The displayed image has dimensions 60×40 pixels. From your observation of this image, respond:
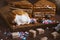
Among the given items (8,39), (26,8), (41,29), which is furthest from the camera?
(26,8)

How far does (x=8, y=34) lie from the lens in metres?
2.17

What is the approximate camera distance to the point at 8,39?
2070mm

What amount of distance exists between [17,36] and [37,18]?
0.62 m

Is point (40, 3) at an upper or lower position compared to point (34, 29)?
upper

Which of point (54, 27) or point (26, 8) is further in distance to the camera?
point (26, 8)

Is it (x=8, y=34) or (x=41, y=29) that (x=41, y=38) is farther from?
(x=8, y=34)

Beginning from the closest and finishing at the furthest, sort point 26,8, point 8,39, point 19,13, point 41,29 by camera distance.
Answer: point 8,39 < point 41,29 < point 19,13 < point 26,8

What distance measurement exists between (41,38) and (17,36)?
258 mm

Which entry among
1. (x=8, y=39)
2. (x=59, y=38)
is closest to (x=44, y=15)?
(x=59, y=38)

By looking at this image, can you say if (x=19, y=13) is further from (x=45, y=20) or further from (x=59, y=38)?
(x=59, y=38)

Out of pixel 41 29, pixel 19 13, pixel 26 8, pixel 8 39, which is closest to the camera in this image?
pixel 8 39

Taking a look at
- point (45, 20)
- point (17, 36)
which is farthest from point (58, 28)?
point (17, 36)

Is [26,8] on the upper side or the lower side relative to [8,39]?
upper

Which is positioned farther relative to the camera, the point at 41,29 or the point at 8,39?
the point at 41,29
